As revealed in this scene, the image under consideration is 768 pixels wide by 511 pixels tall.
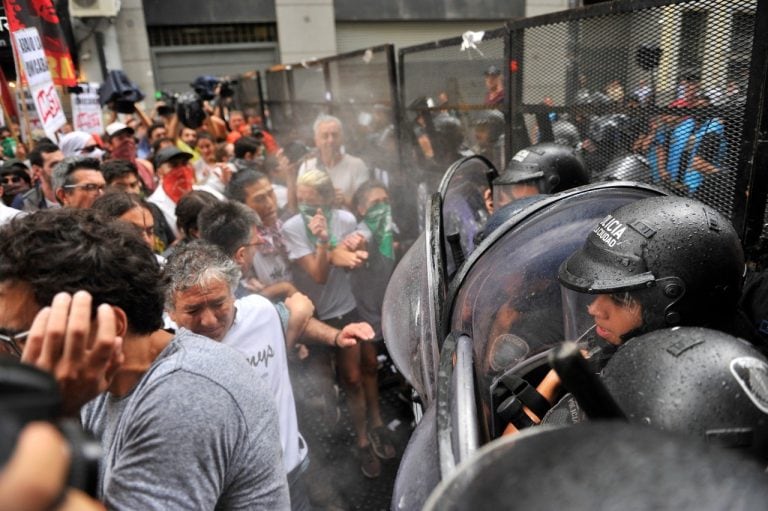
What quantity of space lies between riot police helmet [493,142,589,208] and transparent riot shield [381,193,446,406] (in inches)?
46.7

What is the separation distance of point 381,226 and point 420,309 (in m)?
2.63

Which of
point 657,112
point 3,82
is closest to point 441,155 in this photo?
point 657,112

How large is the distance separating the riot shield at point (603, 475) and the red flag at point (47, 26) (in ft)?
20.3

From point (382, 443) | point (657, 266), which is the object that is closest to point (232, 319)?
point (657, 266)

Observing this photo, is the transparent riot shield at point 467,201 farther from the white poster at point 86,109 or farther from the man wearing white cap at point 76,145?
the white poster at point 86,109

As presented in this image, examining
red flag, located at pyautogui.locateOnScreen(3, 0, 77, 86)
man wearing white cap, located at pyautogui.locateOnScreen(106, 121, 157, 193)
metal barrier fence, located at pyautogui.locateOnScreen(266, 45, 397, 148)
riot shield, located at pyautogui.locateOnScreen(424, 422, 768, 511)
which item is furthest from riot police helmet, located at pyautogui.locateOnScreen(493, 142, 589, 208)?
man wearing white cap, located at pyautogui.locateOnScreen(106, 121, 157, 193)

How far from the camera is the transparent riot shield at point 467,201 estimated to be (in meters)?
2.75

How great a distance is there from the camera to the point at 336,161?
19.2 ft

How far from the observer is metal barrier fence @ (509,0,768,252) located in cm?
234

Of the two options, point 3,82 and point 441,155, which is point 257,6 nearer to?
point 3,82

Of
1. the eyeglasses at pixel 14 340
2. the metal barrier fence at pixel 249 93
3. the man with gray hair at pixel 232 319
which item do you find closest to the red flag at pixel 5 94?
the metal barrier fence at pixel 249 93

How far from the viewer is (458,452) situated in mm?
880

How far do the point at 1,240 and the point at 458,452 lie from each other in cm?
125

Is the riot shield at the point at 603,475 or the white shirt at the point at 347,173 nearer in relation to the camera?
the riot shield at the point at 603,475
